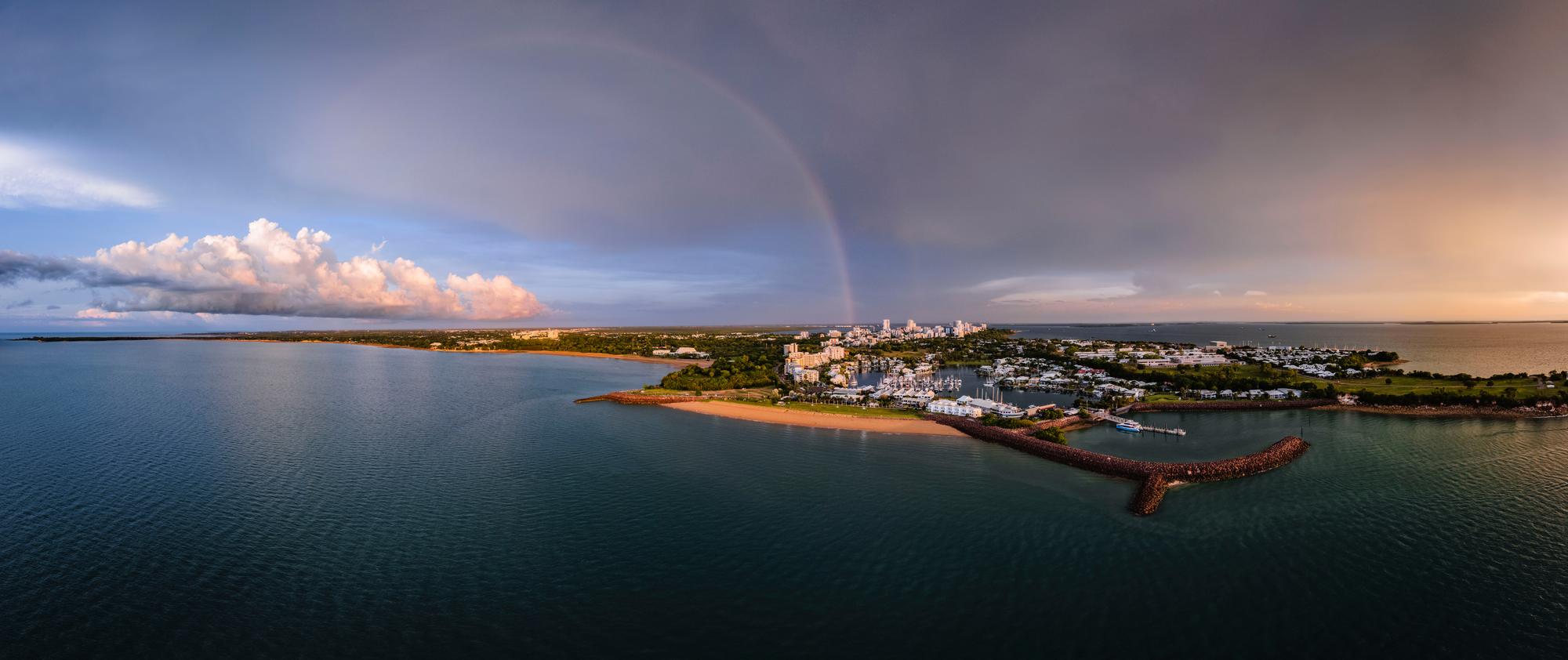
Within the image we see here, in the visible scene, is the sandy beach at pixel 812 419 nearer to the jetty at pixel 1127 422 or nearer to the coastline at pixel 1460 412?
the jetty at pixel 1127 422

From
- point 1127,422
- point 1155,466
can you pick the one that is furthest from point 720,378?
point 1155,466

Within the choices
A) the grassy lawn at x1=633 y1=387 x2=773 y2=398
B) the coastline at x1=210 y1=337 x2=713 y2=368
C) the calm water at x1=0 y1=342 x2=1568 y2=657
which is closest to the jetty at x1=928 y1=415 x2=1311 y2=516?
the calm water at x1=0 y1=342 x2=1568 y2=657

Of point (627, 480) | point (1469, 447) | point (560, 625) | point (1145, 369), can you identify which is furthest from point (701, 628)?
point (1145, 369)

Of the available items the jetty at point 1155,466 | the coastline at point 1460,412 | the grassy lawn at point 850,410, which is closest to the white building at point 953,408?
the grassy lawn at point 850,410

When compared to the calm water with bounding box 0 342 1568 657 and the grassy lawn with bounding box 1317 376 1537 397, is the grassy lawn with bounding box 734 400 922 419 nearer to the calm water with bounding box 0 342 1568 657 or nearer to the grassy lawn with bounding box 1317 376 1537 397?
the calm water with bounding box 0 342 1568 657

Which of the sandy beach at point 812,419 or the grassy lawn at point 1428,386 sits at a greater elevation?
the grassy lawn at point 1428,386

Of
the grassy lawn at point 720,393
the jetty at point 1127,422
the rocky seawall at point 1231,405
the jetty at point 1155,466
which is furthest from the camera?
the grassy lawn at point 720,393
